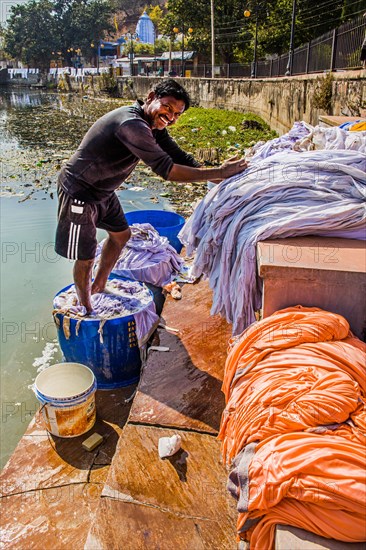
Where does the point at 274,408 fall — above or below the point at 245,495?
above

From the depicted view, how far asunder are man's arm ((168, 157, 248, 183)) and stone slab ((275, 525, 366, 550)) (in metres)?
1.91

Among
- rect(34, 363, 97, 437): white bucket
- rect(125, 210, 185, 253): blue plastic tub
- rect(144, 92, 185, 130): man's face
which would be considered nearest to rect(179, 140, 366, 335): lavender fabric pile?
rect(144, 92, 185, 130): man's face

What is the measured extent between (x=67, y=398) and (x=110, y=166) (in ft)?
5.05

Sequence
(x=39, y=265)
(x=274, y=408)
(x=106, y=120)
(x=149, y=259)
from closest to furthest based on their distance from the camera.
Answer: (x=274, y=408), (x=106, y=120), (x=149, y=259), (x=39, y=265)

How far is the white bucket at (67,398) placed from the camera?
8.02 feet

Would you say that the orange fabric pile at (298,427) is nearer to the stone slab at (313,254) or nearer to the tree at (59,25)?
the stone slab at (313,254)

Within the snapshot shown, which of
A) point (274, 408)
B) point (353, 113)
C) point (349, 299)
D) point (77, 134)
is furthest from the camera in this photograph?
point (77, 134)

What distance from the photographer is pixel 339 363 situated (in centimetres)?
151

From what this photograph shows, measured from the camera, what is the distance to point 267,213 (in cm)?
219

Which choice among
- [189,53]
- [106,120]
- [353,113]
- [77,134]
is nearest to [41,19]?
[189,53]

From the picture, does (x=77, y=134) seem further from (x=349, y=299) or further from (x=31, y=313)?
(x=349, y=299)

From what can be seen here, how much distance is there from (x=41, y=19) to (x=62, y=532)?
76156mm

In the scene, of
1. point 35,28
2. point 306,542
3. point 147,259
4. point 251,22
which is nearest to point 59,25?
point 35,28

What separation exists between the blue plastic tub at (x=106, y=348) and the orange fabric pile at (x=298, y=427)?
1349 mm
